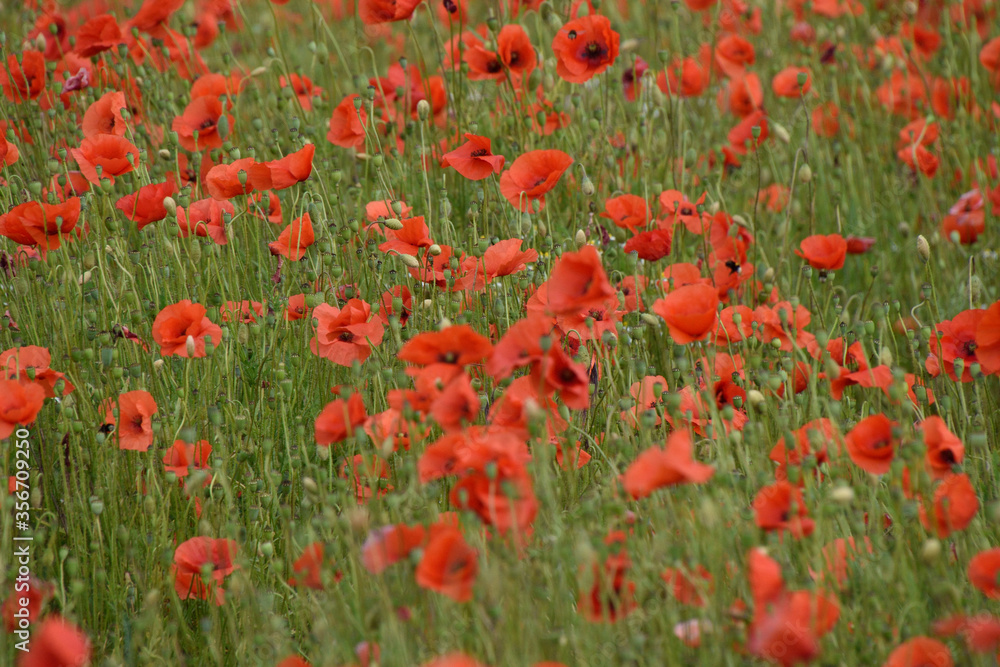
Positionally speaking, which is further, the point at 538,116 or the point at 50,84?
the point at 50,84

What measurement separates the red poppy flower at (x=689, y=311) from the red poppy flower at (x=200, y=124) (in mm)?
1503

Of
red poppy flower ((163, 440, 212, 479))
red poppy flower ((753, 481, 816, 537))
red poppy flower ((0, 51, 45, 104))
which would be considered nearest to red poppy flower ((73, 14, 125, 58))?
red poppy flower ((0, 51, 45, 104))

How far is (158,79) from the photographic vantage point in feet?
11.8

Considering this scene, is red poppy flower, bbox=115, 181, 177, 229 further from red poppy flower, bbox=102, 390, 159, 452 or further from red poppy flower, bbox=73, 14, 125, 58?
red poppy flower, bbox=73, 14, 125, 58

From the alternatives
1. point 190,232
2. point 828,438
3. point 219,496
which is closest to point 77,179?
point 190,232

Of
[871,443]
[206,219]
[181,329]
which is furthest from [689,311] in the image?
[206,219]

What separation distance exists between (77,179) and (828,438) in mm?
1985

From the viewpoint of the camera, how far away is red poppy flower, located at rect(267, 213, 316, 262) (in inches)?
90.4

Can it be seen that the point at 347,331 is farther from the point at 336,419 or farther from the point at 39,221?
the point at 39,221

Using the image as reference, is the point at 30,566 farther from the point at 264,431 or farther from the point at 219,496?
the point at 264,431

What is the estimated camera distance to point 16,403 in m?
1.76

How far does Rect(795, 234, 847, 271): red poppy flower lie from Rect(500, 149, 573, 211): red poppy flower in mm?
674

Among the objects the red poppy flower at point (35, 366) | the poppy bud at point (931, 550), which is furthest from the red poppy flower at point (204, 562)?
the poppy bud at point (931, 550)

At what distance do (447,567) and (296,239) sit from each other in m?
1.15
